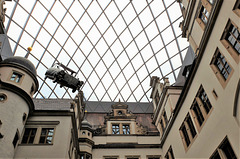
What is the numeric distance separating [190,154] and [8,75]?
19663 millimetres

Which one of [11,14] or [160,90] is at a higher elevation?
[11,14]

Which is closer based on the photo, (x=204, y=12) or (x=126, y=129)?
(x=204, y=12)

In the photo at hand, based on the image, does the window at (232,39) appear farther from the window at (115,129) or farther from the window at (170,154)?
the window at (115,129)

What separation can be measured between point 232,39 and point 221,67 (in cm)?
216

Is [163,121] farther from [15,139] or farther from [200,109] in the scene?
[15,139]

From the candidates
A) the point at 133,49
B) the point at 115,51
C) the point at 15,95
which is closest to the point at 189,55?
the point at 133,49

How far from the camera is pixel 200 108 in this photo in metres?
18.6

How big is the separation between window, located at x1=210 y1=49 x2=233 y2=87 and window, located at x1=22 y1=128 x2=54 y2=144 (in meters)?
16.0

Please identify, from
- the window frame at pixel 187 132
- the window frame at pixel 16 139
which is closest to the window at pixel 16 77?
the window frame at pixel 16 139

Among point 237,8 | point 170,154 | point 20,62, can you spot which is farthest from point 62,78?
point 170,154

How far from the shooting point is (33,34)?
128 feet

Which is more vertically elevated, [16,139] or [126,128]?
[126,128]

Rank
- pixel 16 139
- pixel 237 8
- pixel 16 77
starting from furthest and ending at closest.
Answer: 1. pixel 16 77
2. pixel 16 139
3. pixel 237 8

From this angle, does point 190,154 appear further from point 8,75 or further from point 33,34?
point 33,34
